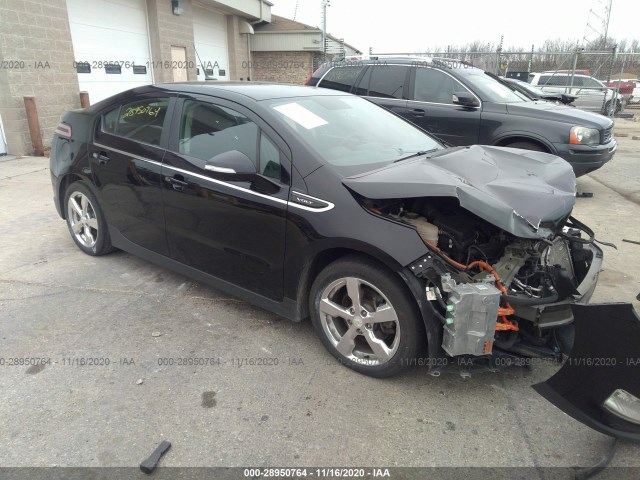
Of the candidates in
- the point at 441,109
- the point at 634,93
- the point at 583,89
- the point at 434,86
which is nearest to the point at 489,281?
the point at 441,109

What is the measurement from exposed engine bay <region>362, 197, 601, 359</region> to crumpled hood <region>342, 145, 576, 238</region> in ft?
0.36

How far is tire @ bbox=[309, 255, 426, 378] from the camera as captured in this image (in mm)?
2580

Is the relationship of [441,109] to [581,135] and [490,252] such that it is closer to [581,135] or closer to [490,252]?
[581,135]

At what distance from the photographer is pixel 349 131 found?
3.38 meters

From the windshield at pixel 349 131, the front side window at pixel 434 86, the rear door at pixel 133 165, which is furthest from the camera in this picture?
the front side window at pixel 434 86

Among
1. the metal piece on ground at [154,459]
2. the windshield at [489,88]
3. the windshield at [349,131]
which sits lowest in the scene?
the metal piece on ground at [154,459]

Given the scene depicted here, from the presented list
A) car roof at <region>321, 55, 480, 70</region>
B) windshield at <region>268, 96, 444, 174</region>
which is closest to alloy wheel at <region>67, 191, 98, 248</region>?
windshield at <region>268, 96, 444, 174</region>

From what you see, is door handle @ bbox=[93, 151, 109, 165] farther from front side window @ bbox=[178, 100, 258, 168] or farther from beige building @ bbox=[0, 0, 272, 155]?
beige building @ bbox=[0, 0, 272, 155]

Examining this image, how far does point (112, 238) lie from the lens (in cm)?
427

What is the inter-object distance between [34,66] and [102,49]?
2.47 m

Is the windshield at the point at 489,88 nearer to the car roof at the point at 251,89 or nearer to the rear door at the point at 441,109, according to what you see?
the rear door at the point at 441,109

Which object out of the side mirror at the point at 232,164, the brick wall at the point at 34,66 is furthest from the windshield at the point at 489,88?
the brick wall at the point at 34,66

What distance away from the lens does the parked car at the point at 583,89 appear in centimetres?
1675

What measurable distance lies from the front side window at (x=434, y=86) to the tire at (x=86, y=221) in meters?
4.90
